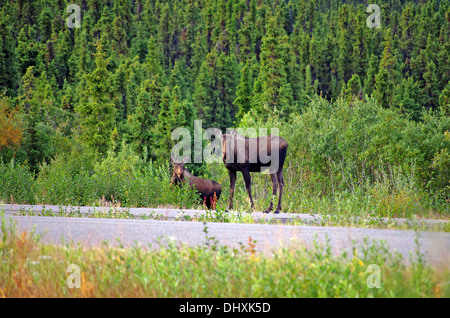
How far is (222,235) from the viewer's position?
8.34 metres

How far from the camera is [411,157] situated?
52.7 ft

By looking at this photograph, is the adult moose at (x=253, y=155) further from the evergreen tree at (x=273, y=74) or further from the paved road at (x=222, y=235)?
the evergreen tree at (x=273, y=74)

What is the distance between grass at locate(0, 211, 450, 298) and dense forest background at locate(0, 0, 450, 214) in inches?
303

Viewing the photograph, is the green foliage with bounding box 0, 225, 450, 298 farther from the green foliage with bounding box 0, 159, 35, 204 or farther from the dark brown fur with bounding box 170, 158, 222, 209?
the dark brown fur with bounding box 170, 158, 222, 209

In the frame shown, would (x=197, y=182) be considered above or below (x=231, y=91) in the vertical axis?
below

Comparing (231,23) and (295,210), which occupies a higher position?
(231,23)

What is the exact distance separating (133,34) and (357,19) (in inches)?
2645

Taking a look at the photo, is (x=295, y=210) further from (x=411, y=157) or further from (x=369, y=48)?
(x=369, y=48)

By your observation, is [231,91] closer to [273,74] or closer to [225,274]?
[273,74]

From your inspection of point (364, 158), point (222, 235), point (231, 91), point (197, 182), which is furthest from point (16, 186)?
point (231, 91)

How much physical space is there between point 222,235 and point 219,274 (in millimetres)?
2455

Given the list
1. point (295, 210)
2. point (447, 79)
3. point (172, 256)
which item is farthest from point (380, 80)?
point (172, 256)

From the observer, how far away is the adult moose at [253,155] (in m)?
12.6

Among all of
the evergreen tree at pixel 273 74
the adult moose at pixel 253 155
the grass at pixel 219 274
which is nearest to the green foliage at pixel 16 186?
the adult moose at pixel 253 155
